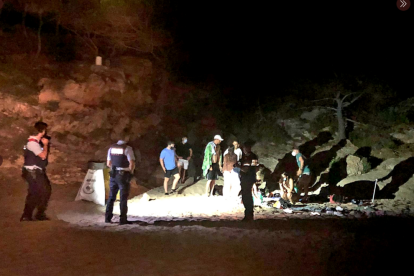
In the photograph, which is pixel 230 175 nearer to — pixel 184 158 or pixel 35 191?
pixel 184 158

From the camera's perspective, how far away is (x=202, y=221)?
820 cm

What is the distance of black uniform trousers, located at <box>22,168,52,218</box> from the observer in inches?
298

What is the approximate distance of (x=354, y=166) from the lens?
13.5 m

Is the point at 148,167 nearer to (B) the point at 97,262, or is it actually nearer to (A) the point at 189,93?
(A) the point at 189,93

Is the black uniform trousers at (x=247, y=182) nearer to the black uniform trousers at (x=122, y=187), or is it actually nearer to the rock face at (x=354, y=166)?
the black uniform trousers at (x=122, y=187)

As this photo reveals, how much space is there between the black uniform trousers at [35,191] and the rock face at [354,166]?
1042 centimetres

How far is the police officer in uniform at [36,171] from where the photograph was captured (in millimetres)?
7469

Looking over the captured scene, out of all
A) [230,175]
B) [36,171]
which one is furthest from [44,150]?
[230,175]

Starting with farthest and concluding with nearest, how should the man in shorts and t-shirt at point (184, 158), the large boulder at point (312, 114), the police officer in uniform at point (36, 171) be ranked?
the large boulder at point (312, 114), the man in shorts and t-shirt at point (184, 158), the police officer in uniform at point (36, 171)

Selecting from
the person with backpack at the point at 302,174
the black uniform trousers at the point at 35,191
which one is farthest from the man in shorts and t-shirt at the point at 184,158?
the black uniform trousers at the point at 35,191

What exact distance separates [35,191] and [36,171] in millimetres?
424

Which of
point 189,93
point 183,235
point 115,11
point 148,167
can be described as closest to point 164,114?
point 189,93

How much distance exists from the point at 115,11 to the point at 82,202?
388 inches

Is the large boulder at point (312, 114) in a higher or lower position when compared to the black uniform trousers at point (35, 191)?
higher
